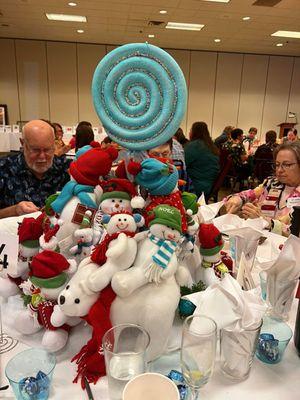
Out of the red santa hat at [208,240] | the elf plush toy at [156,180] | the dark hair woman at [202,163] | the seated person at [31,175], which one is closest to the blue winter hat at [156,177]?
the elf plush toy at [156,180]

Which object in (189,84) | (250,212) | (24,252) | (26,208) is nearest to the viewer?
(24,252)

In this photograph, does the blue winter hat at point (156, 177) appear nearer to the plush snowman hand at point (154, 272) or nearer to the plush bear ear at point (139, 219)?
the plush bear ear at point (139, 219)

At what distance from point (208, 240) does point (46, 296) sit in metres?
0.46

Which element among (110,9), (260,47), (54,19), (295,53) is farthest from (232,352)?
(295,53)

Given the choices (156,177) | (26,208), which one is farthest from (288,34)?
(156,177)

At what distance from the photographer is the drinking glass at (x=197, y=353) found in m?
0.66

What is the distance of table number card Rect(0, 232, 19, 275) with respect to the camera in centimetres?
80

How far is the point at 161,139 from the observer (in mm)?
813

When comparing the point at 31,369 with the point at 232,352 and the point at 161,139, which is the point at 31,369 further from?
the point at 161,139

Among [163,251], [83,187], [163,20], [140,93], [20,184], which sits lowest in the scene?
[20,184]

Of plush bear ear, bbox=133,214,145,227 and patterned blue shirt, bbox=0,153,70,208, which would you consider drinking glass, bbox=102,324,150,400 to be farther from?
patterned blue shirt, bbox=0,153,70,208

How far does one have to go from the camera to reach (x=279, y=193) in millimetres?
2100

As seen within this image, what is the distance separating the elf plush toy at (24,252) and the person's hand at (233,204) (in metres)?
1.21

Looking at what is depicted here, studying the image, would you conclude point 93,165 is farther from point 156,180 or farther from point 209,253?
point 209,253
